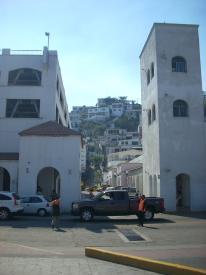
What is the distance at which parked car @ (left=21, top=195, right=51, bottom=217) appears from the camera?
87.9 feet

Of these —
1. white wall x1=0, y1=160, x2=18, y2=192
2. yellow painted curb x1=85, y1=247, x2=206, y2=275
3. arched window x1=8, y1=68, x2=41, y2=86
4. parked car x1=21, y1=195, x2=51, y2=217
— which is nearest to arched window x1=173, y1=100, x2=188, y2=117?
parked car x1=21, y1=195, x2=51, y2=217

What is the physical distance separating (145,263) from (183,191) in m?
22.7

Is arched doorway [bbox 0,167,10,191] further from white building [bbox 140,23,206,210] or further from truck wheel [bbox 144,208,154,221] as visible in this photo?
truck wheel [bbox 144,208,154,221]

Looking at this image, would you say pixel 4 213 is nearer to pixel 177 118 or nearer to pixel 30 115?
pixel 177 118

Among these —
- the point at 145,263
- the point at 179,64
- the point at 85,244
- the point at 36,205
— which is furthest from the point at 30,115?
the point at 145,263

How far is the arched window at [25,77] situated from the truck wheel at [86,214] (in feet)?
60.1

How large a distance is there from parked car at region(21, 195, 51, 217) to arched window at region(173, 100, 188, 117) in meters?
12.6

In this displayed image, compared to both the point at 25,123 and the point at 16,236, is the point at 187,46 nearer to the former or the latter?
the point at 25,123

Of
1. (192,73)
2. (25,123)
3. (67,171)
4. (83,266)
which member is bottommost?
(83,266)

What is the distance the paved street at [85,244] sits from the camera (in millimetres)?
10852

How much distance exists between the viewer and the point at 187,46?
33.0 m

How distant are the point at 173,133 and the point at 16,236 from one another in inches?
684

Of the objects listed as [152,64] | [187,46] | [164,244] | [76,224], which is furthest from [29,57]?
[164,244]

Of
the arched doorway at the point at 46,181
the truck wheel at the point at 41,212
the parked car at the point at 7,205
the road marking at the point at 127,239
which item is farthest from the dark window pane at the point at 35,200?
the arched doorway at the point at 46,181
